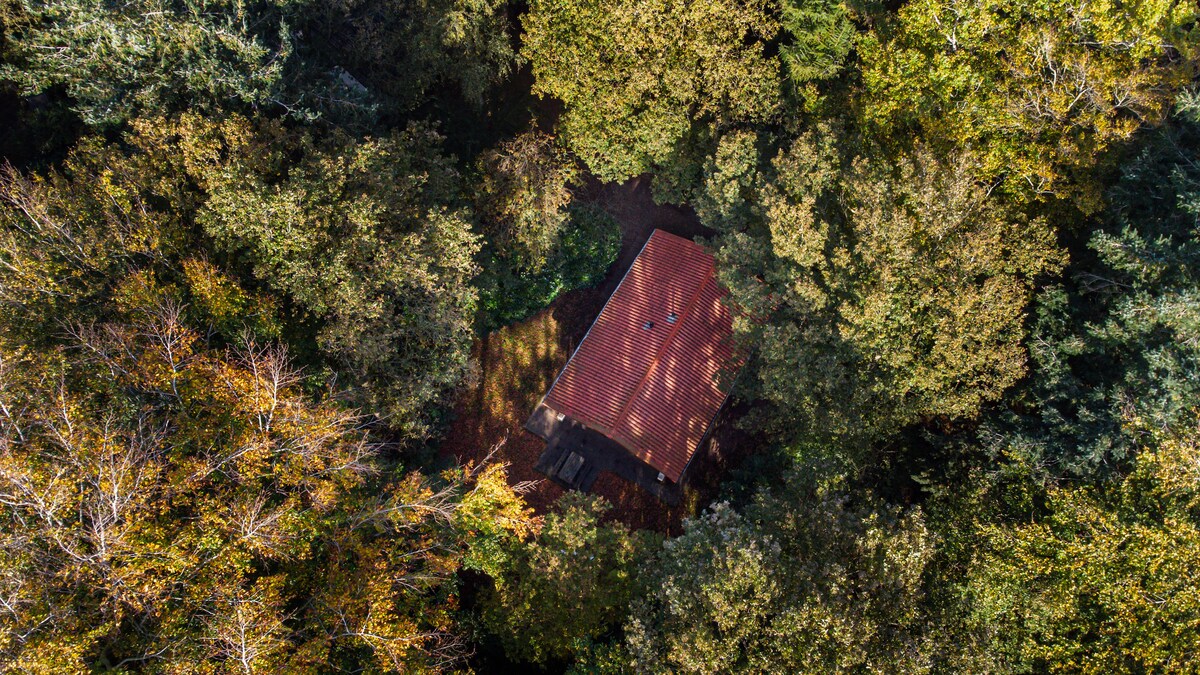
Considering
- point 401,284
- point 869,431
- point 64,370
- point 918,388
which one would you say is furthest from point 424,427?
point 918,388

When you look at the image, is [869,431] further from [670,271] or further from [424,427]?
[424,427]

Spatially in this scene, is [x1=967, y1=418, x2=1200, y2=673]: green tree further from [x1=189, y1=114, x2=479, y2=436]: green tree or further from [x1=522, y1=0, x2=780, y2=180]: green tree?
[x1=189, y1=114, x2=479, y2=436]: green tree

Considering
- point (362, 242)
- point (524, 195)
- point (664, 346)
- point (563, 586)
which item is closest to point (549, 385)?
point (664, 346)

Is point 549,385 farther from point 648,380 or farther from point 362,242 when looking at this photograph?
point 362,242

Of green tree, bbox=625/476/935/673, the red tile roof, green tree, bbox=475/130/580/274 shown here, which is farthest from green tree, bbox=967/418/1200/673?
green tree, bbox=475/130/580/274

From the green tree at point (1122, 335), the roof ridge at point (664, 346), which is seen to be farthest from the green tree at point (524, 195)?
the green tree at point (1122, 335)

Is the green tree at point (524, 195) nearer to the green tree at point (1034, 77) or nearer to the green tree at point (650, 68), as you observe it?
the green tree at point (650, 68)
